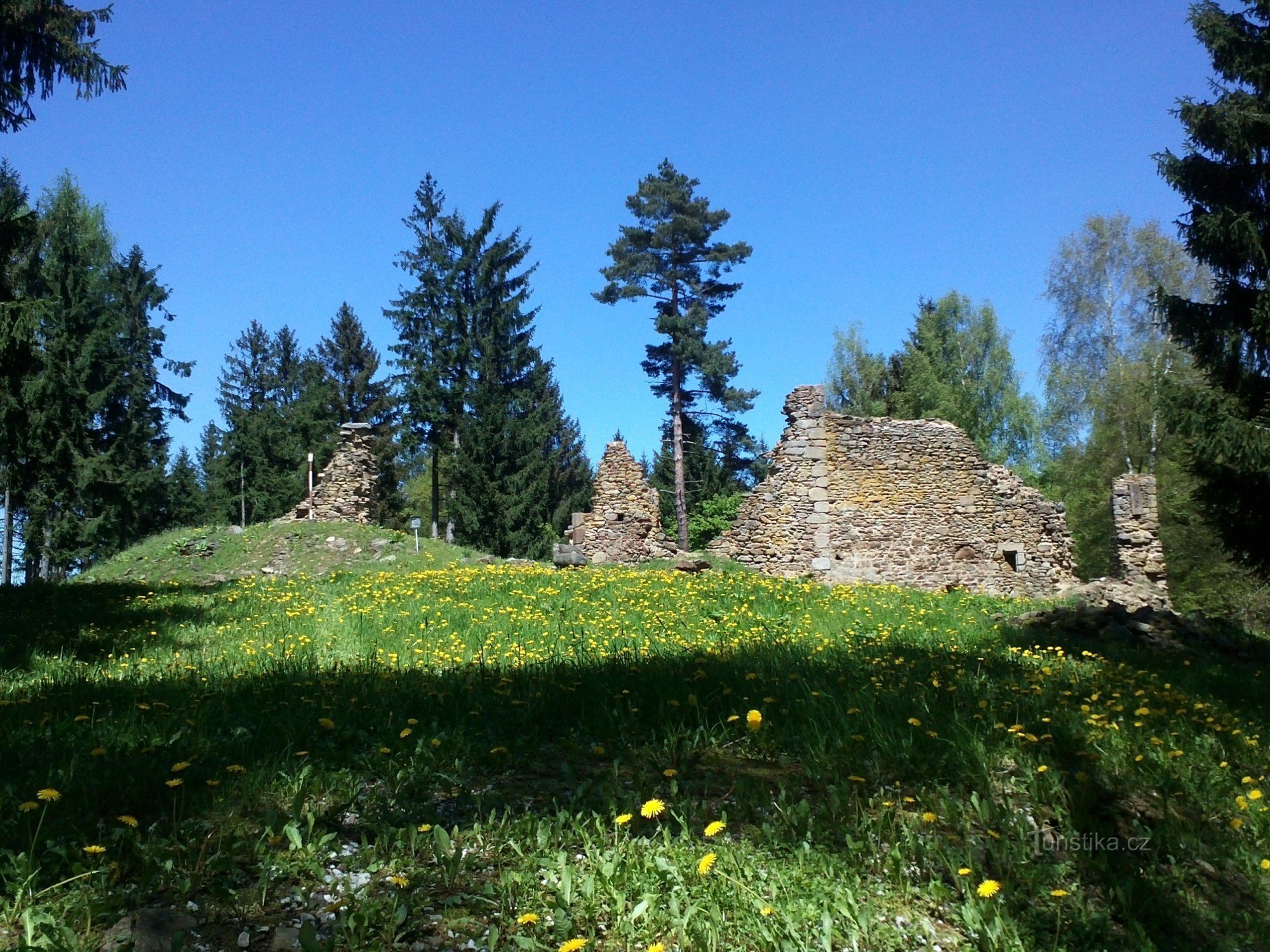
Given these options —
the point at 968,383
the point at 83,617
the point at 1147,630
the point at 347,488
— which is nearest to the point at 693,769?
the point at 1147,630

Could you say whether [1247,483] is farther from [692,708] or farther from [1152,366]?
[1152,366]

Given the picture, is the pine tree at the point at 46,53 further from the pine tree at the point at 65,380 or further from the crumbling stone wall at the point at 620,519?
the pine tree at the point at 65,380

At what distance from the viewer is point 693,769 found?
4.00 metres

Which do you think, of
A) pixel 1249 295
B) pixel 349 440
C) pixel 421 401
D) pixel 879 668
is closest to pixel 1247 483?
pixel 1249 295

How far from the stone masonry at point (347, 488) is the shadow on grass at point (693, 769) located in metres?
19.8

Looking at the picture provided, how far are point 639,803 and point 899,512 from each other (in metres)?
16.8

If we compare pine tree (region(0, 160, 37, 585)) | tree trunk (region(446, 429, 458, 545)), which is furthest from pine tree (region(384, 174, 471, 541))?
pine tree (region(0, 160, 37, 585))

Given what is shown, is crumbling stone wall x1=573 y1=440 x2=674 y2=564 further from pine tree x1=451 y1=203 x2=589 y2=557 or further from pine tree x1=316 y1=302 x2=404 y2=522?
pine tree x1=316 y1=302 x2=404 y2=522

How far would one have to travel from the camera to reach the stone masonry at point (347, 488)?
2456 centimetres

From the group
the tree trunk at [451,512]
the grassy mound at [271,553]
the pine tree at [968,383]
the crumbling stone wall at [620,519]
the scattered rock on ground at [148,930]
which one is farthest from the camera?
the pine tree at [968,383]

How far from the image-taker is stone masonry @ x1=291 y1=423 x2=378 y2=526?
24562mm

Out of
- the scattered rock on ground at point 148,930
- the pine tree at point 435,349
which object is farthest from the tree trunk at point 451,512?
the scattered rock on ground at point 148,930

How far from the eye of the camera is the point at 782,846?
3279mm

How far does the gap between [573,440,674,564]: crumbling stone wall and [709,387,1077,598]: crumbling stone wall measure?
5.24 feet
